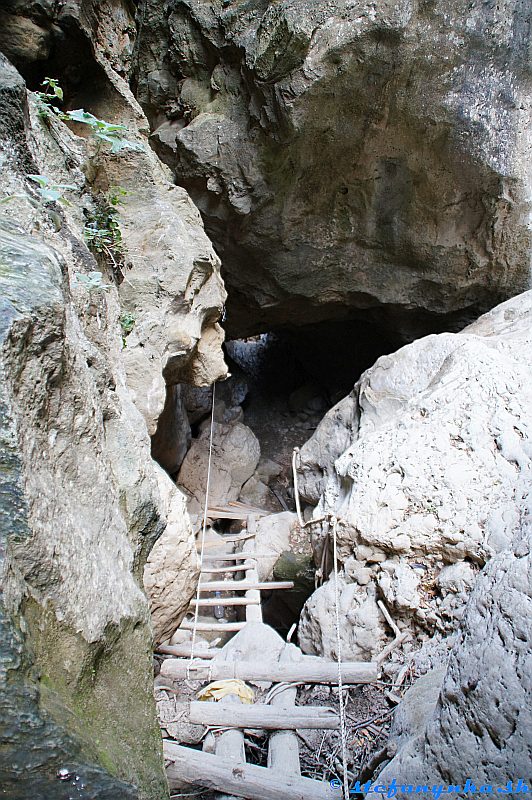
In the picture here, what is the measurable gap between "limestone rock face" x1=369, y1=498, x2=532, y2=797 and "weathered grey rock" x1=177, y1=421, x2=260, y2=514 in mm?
4635

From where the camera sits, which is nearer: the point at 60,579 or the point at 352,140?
the point at 60,579

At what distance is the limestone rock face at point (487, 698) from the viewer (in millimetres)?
1321

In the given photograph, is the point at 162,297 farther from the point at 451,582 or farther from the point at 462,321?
the point at 462,321

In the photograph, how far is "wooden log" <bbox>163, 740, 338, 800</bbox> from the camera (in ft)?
6.96

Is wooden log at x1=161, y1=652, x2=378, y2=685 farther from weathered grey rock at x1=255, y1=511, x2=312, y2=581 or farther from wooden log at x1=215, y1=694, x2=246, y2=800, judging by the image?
weathered grey rock at x1=255, y1=511, x2=312, y2=581

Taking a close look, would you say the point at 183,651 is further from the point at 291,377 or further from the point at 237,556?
the point at 291,377

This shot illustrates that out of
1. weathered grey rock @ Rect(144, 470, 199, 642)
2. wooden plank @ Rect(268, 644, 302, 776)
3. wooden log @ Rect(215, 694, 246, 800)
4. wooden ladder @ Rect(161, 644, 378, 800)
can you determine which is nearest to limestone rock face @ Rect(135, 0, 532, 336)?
weathered grey rock @ Rect(144, 470, 199, 642)

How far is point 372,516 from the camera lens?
332cm

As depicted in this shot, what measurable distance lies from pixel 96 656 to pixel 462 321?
590 cm

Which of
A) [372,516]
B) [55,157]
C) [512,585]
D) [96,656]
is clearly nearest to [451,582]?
[372,516]

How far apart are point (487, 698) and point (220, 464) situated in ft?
18.0

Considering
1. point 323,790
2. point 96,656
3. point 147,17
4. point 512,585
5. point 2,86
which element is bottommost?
point 323,790

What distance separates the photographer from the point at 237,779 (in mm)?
2188

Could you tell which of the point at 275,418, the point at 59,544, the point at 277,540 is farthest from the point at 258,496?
the point at 59,544
